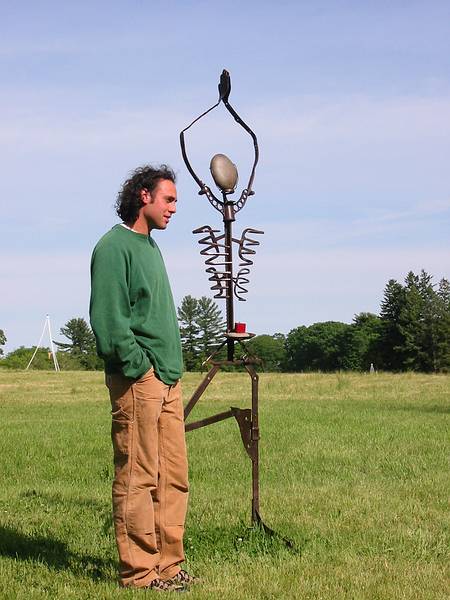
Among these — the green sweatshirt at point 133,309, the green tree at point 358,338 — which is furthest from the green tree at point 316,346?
the green sweatshirt at point 133,309

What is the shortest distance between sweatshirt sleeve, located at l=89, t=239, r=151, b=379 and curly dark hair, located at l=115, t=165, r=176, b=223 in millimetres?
392

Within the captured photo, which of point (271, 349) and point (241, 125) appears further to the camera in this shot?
point (271, 349)

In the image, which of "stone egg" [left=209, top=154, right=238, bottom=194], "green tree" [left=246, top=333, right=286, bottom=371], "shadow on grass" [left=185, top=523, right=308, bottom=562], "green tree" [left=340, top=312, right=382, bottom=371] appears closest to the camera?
"shadow on grass" [left=185, top=523, right=308, bottom=562]

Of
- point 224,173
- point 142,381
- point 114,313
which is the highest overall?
point 224,173

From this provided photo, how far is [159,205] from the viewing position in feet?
17.4

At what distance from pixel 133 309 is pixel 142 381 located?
0.41 m

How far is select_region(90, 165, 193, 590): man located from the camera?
16.1 ft

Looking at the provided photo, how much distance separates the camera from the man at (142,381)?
4.91m

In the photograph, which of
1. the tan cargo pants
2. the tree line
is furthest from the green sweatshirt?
the tree line

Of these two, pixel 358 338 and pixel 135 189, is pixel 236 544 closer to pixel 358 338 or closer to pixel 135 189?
pixel 135 189

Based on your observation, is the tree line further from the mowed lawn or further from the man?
the man

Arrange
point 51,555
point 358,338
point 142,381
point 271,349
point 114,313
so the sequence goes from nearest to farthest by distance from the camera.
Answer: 1. point 114,313
2. point 142,381
3. point 51,555
4. point 358,338
5. point 271,349

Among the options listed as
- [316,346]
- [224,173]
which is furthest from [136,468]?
[316,346]

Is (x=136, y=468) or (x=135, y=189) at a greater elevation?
(x=135, y=189)
